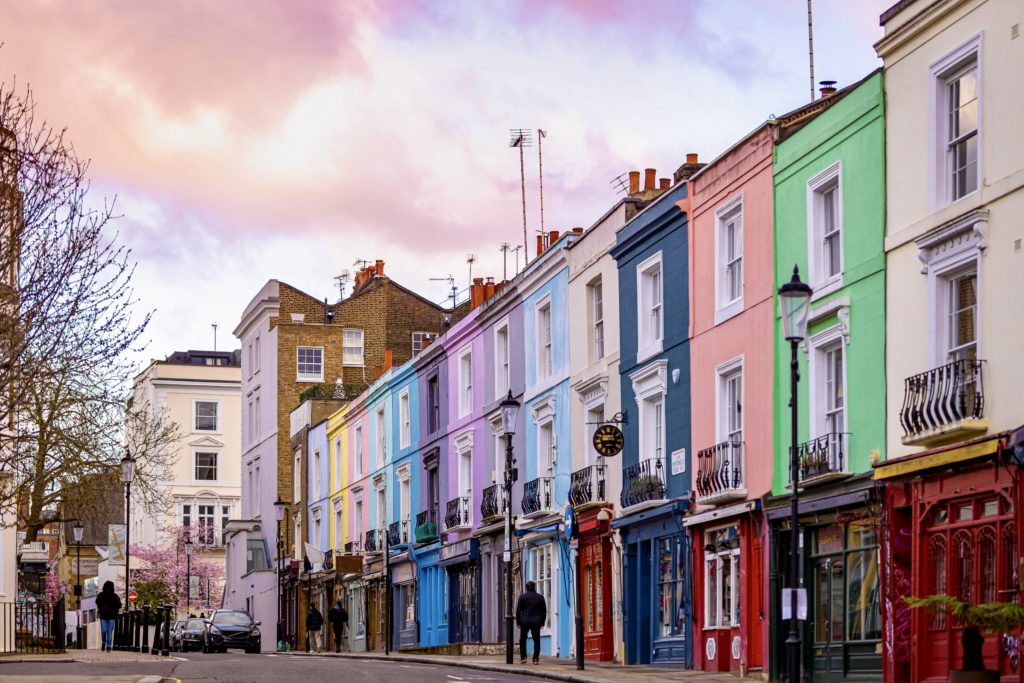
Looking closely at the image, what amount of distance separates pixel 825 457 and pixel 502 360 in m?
20.3

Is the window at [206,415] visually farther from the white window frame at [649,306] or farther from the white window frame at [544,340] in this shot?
the white window frame at [649,306]

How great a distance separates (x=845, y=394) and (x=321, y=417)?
43.3 meters

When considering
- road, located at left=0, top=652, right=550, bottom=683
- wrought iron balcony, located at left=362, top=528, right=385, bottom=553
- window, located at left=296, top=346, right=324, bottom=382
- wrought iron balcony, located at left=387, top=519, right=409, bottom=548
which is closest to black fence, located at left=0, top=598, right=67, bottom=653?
road, located at left=0, top=652, right=550, bottom=683

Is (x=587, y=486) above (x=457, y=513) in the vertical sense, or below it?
above

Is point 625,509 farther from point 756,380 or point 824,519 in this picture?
point 824,519

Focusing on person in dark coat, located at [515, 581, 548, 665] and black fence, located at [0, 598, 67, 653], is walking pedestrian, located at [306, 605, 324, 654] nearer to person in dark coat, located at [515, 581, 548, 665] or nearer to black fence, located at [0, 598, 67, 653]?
black fence, located at [0, 598, 67, 653]

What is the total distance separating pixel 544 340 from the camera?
4125cm

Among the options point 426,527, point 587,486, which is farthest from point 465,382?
point 587,486

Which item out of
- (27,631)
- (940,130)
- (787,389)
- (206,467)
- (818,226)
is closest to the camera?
→ (940,130)

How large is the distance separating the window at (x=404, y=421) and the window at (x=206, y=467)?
4466cm

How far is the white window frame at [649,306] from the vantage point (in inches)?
1324

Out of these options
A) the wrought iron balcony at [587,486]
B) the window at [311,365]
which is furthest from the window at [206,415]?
the wrought iron balcony at [587,486]

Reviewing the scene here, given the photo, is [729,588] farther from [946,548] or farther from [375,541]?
[375,541]

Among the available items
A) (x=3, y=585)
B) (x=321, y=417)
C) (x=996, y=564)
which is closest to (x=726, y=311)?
(x=996, y=564)
